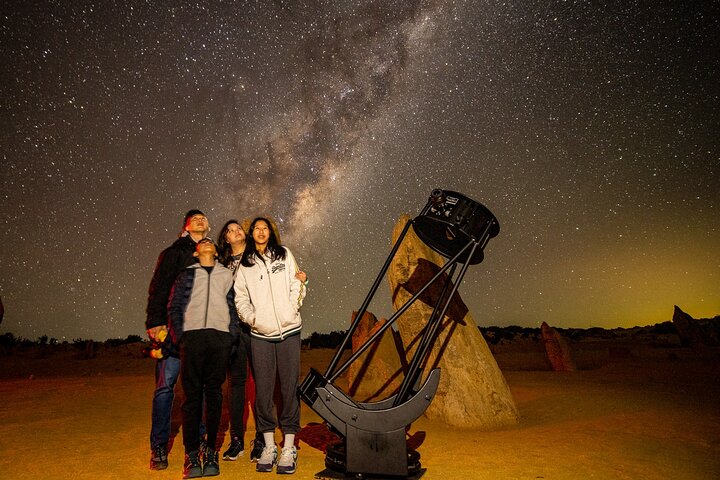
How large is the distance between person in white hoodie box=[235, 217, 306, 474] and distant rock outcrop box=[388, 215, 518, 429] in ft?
8.40

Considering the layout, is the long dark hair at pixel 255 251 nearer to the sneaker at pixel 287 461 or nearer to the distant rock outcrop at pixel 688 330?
the sneaker at pixel 287 461

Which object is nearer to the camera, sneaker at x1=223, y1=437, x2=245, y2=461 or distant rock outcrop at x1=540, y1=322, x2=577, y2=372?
sneaker at x1=223, y1=437, x2=245, y2=461

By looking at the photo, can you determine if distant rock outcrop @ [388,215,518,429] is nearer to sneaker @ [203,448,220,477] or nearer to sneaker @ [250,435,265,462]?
sneaker @ [250,435,265,462]

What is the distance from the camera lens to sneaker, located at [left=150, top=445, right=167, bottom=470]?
3910mm

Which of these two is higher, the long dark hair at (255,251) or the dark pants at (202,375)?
the long dark hair at (255,251)

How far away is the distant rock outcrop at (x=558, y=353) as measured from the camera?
1193 cm

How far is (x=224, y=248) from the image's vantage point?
464 centimetres

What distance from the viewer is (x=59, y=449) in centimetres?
466

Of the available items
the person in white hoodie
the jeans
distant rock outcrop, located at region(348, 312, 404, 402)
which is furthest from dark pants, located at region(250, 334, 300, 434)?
distant rock outcrop, located at region(348, 312, 404, 402)

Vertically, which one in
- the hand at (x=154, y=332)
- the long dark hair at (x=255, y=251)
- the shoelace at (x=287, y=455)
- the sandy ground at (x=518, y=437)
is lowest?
the sandy ground at (x=518, y=437)

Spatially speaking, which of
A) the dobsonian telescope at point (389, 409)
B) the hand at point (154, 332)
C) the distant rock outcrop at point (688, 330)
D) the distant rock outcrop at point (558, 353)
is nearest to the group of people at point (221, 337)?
the hand at point (154, 332)

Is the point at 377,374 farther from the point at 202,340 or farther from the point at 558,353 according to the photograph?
the point at 558,353

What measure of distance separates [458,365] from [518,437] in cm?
120

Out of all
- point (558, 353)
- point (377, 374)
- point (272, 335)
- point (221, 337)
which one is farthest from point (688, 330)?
point (221, 337)
